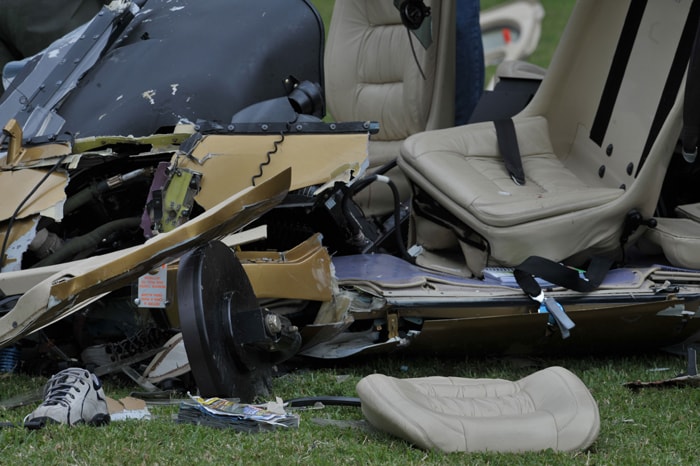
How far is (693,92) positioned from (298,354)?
1.58 metres

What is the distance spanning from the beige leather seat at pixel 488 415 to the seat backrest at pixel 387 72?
7.65 ft

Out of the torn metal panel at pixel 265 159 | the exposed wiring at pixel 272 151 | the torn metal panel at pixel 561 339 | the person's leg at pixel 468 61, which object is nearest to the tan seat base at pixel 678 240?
the torn metal panel at pixel 561 339

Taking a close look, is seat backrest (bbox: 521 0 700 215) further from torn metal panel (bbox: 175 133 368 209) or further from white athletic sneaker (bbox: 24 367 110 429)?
white athletic sneaker (bbox: 24 367 110 429)

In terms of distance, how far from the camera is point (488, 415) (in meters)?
2.70

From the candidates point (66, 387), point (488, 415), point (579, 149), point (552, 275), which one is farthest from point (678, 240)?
point (66, 387)

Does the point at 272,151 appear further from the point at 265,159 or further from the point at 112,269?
the point at 112,269

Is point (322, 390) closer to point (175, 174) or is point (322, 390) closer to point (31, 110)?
point (175, 174)

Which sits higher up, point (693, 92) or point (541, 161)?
point (693, 92)

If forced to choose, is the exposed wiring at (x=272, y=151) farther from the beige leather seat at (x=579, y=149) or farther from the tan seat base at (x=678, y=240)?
the tan seat base at (x=678, y=240)

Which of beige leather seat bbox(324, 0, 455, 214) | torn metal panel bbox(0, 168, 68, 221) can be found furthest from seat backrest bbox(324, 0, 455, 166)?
torn metal panel bbox(0, 168, 68, 221)

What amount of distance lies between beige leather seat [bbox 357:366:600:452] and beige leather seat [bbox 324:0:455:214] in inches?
78.9

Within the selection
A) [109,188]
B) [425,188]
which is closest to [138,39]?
[109,188]

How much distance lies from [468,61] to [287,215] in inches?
68.0

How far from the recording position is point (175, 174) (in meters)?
3.35
